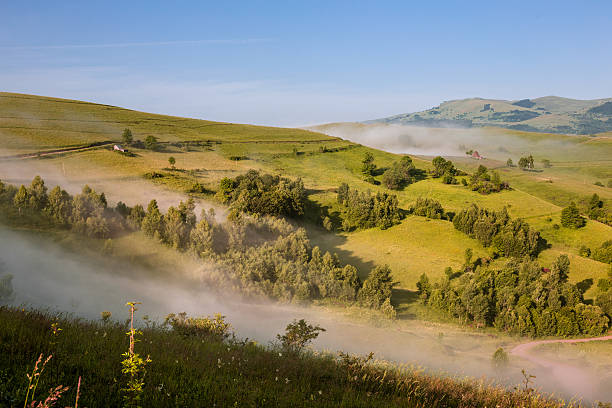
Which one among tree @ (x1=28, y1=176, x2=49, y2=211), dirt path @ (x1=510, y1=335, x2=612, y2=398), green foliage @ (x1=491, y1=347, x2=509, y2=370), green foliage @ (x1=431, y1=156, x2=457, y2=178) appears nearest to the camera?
dirt path @ (x1=510, y1=335, x2=612, y2=398)

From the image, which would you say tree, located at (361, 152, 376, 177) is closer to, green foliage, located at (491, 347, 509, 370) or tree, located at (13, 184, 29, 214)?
green foliage, located at (491, 347, 509, 370)

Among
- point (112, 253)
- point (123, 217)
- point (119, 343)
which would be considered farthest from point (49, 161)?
point (119, 343)

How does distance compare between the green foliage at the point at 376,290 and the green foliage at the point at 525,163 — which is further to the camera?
the green foliage at the point at 525,163

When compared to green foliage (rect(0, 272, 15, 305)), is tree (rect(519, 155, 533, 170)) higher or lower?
higher

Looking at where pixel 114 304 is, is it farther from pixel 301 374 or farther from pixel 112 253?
pixel 301 374

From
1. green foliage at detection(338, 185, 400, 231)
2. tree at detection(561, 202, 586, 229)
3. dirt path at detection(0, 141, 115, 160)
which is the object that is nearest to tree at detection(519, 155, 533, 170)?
tree at detection(561, 202, 586, 229)

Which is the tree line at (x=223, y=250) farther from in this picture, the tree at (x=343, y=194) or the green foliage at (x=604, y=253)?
the green foliage at (x=604, y=253)

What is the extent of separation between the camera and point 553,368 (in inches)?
798

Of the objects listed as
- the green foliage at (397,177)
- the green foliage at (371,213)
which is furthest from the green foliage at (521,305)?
the green foliage at (397,177)

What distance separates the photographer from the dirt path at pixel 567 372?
1807 centimetres

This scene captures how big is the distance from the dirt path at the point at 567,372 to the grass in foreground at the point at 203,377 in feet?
53.5

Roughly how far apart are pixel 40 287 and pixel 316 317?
1566 cm

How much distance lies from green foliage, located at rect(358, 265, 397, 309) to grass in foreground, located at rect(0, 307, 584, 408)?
1720 cm

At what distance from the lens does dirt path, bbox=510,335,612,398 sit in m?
18.1
